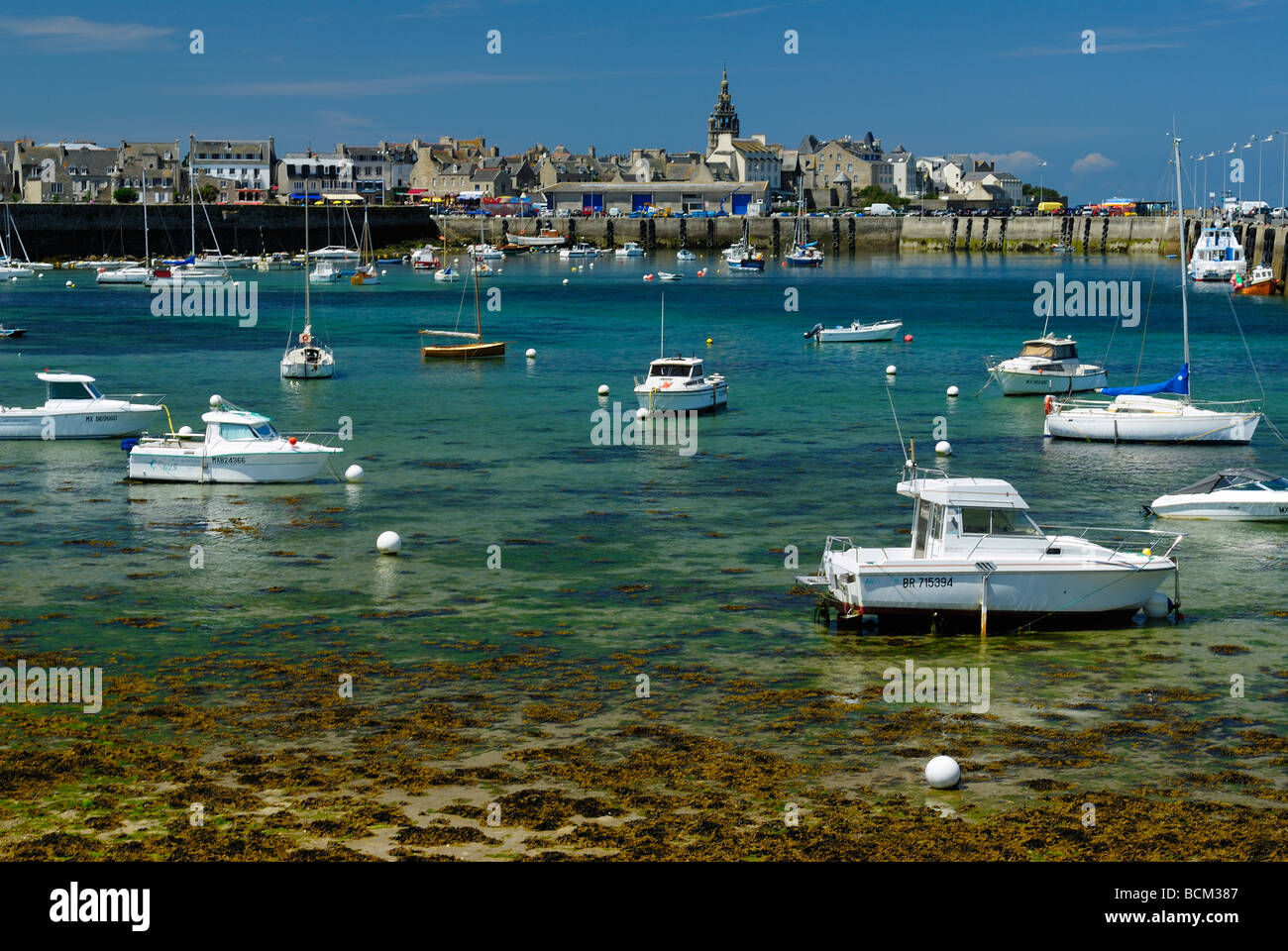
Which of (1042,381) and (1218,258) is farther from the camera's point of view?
(1218,258)

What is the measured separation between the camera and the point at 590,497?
32.4 meters

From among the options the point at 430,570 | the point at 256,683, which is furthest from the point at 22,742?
the point at 430,570

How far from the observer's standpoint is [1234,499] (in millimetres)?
29438

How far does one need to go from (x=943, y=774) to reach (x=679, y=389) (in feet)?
99.3

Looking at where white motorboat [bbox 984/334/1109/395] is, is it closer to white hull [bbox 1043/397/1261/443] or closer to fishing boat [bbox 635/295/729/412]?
white hull [bbox 1043/397/1261/443]

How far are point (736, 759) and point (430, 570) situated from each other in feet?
34.3

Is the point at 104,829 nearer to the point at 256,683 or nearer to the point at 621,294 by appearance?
the point at 256,683

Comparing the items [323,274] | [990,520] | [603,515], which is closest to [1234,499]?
[990,520]

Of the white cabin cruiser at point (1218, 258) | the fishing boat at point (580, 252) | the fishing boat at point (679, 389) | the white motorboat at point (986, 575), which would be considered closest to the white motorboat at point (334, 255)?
the fishing boat at point (580, 252)

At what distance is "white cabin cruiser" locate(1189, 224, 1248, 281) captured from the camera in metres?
115

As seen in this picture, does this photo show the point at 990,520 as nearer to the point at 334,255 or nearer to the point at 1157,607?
the point at 1157,607

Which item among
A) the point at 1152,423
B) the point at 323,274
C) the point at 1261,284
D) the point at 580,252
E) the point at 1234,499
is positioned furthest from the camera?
the point at 580,252

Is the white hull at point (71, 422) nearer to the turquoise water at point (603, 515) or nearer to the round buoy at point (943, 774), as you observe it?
the turquoise water at point (603, 515)

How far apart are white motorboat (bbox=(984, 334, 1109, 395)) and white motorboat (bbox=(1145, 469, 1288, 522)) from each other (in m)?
20.6
